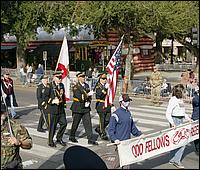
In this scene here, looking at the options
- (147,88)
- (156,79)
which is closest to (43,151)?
(156,79)

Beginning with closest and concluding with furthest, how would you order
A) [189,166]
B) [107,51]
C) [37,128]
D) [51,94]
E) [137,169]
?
[137,169]
[189,166]
[51,94]
[37,128]
[107,51]

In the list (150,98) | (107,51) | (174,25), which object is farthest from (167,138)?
(107,51)

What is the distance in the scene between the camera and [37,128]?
443 inches

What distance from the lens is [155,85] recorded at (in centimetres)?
1644

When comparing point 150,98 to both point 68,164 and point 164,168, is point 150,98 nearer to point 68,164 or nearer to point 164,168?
point 164,168

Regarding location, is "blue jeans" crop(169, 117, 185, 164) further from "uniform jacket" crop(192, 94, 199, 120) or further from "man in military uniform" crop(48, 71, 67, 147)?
"man in military uniform" crop(48, 71, 67, 147)

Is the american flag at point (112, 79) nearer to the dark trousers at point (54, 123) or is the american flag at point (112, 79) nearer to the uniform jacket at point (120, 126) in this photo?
the dark trousers at point (54, 123)

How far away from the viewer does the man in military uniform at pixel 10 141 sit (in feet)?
14.1

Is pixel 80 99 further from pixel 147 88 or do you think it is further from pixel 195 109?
pixel 147 88

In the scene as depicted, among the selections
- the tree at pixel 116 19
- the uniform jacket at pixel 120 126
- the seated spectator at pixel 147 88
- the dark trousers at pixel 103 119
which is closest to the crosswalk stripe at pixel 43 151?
the dark trousers at pixel 103 119

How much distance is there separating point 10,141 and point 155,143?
9.81 ft

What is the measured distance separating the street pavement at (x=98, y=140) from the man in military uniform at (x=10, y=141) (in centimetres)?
44

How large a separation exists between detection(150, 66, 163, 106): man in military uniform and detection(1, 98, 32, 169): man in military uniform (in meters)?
12.0

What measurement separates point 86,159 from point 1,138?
174 cm
